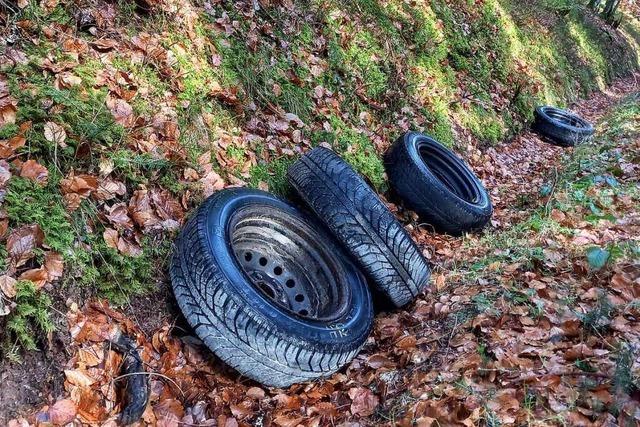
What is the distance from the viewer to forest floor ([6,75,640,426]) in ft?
7.91

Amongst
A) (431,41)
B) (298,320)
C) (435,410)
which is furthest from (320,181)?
(431,41)

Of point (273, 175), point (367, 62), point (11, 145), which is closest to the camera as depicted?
point (11, 145)

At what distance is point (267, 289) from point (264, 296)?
60 cm

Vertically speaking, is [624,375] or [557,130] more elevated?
[624,375]

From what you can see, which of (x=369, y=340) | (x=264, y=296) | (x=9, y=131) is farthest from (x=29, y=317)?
(x=369, y=340)

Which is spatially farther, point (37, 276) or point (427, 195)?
point (427, 195)

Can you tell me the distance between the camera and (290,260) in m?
3.76

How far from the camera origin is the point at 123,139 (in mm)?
3311

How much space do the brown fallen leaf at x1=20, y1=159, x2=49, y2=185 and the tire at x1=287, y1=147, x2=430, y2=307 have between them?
184 cm

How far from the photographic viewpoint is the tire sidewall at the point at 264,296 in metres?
2.88

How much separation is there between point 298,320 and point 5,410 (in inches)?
60.4

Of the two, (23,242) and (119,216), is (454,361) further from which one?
(23,242)

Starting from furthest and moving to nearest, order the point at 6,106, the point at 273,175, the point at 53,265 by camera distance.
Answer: the point at 273,175 → the point at 6,106 → the point at 53,265

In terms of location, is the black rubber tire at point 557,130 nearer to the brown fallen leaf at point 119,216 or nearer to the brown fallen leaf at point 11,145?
the brown fallen leaf at point 119,216
